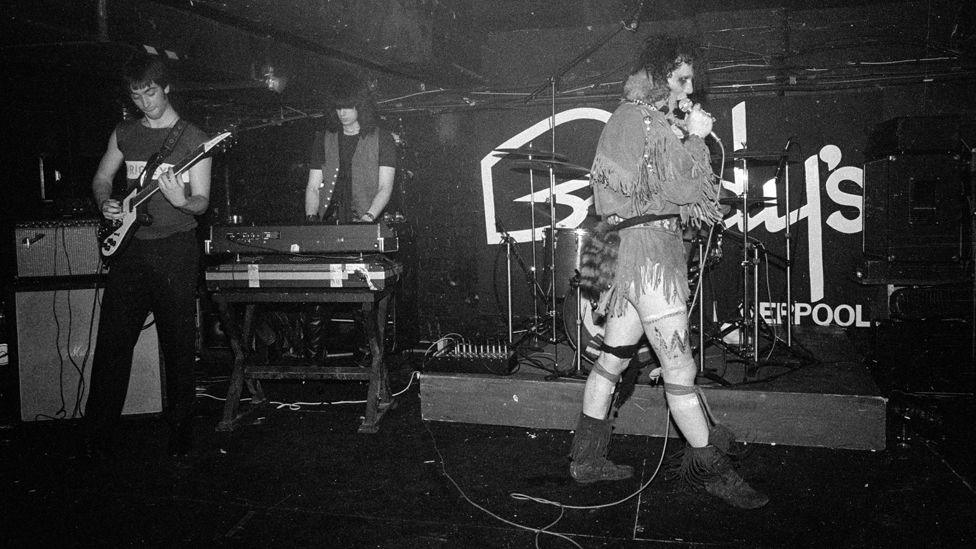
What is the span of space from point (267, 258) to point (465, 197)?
299cm

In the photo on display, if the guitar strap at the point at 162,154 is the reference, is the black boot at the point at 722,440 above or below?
below

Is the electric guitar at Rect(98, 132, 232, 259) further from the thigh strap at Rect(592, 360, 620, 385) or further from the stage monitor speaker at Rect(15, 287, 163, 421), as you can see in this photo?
the thigh strap at Rect(592, 360, 620, 385)

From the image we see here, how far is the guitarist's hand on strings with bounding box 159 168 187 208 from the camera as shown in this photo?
330 cm

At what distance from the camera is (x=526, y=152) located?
4.26m

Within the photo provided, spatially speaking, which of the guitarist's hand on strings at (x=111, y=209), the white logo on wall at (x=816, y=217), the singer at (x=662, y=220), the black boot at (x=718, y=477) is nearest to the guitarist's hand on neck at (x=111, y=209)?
the guitarist's hand on strings at (x=111, y=209)

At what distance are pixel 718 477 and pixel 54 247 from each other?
430cm

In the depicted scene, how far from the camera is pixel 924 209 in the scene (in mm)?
4934

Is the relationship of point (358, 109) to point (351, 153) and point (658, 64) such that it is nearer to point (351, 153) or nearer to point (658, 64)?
point (351, 153)

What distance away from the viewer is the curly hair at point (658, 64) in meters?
2.67

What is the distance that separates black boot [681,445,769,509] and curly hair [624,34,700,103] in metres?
1.56

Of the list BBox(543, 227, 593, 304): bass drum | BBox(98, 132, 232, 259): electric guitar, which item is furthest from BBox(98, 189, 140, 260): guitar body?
BBox(543, 227, 593, 304): bass drum

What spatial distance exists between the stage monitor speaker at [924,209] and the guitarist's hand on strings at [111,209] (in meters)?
5.42

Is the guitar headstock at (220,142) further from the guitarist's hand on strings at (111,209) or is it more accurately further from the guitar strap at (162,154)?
the guitarist's hand on strings at (111,209)

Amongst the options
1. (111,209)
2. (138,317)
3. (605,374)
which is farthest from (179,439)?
(605,374)
